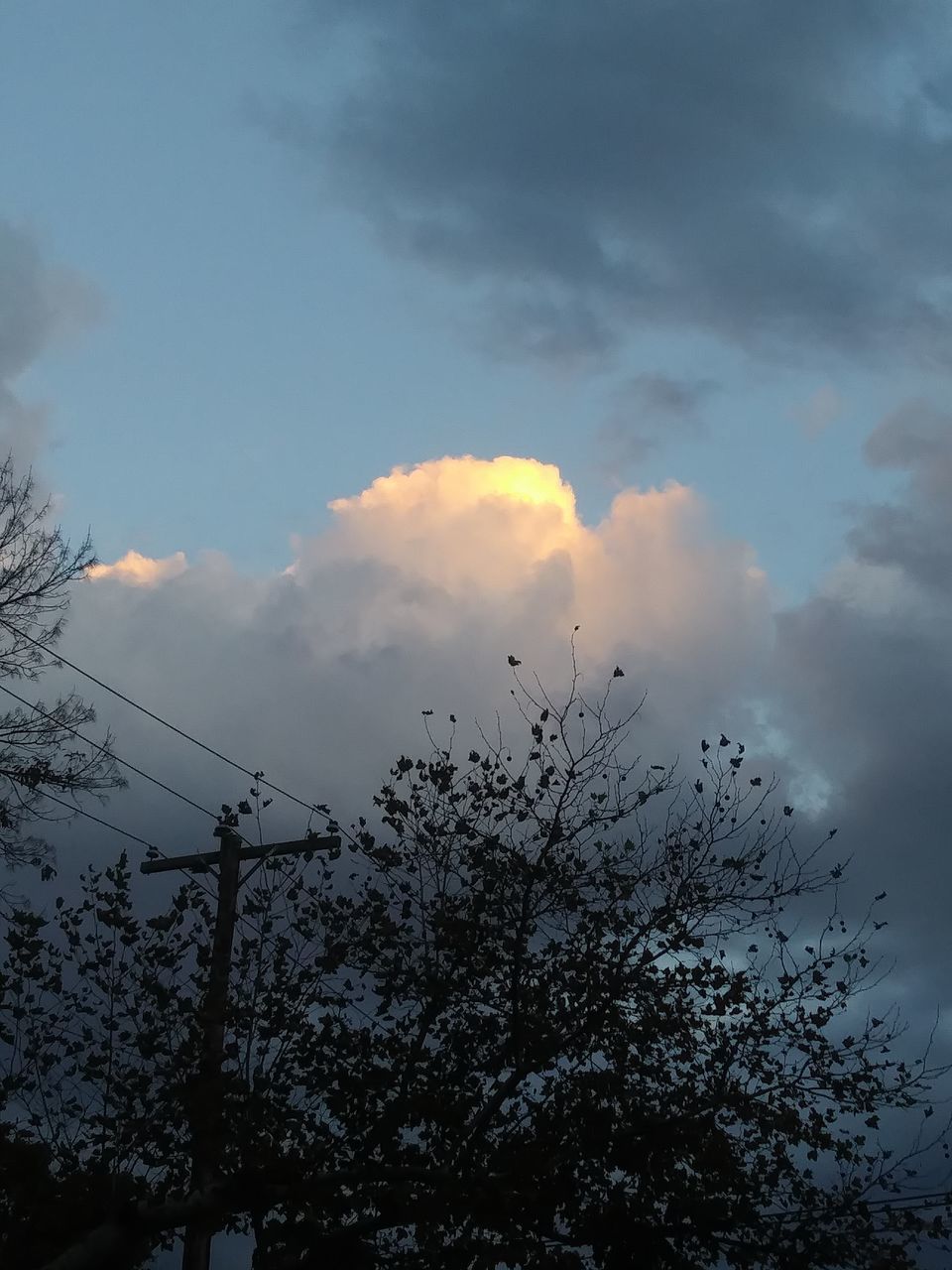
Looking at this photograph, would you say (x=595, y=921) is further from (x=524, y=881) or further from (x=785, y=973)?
(x=785, y=973)

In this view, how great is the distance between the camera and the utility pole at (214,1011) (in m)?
11.5

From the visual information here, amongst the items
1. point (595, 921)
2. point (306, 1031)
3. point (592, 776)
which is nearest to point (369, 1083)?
point (306, 1031)

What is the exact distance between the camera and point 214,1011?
40.9ft

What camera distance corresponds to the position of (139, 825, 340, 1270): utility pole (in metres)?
11.5

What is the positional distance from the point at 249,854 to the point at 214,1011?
211 cm

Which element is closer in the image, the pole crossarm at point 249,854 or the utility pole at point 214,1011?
the utility pole at point 214,1011

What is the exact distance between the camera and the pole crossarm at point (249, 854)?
559 inches

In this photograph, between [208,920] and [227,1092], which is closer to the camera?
[227,1092]

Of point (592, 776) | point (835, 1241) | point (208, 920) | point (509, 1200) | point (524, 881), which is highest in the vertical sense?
point (592, 776)

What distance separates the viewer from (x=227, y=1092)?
1198cm

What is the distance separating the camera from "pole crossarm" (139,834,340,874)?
1420cm

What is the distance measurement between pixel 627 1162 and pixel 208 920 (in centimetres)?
596

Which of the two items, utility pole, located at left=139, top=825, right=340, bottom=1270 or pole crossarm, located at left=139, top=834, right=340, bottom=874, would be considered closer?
utility pole, located at left=139, top=825, right=340, bottom=1270

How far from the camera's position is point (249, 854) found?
14.2 metres
